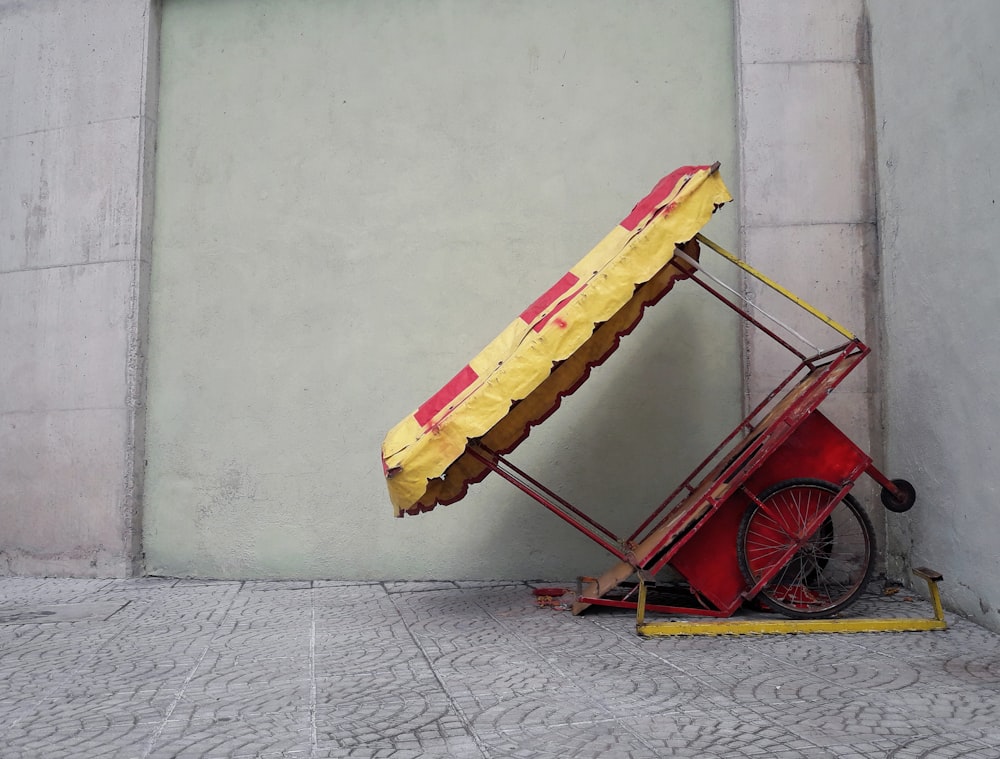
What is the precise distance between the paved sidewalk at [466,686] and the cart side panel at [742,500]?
1.49 ft

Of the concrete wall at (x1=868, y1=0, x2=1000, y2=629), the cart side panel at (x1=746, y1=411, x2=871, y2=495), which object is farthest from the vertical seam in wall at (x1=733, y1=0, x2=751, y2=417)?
the cart side panel at (x1=746, y1=411, x2=871, y2=495)

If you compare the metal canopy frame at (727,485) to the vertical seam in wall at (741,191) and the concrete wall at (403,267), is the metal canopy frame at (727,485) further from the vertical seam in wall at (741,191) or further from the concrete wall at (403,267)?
the concrete wall at (403,267)

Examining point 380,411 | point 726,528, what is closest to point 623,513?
point 726,528

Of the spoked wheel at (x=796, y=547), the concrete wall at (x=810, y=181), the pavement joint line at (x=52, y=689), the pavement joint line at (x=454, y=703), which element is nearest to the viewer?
the pavement joint line at (x=454, y=703)

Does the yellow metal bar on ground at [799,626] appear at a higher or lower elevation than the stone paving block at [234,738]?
higher

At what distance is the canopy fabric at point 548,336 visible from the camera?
4461 millimetres

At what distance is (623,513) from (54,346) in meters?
4.70

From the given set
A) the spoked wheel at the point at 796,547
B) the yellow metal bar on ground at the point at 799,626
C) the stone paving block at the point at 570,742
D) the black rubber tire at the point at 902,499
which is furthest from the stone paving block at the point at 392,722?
the black rubber tire at the point at 902,499

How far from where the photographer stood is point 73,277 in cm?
683

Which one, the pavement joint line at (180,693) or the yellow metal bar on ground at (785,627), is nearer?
the pavement joint line at (180,693)

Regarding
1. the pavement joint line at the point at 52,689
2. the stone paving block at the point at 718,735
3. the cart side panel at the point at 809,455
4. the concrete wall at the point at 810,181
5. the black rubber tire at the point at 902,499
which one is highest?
the concrete wall at the point at 810,181

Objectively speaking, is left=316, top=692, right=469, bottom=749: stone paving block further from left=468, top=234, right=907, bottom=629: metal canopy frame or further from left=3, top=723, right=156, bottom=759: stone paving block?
left=468, top=234, right=907, bottom=629: metal canopy frame

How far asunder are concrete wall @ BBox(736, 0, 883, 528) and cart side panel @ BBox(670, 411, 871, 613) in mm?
1117

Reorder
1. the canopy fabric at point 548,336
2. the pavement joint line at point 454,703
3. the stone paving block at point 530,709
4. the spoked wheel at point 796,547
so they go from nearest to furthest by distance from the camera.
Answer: the pavement joint line at point 454,703 < the stone paving block at point 530,709 < the canopy fabric at point 548,336 < the spoked wheel at point 796,547
